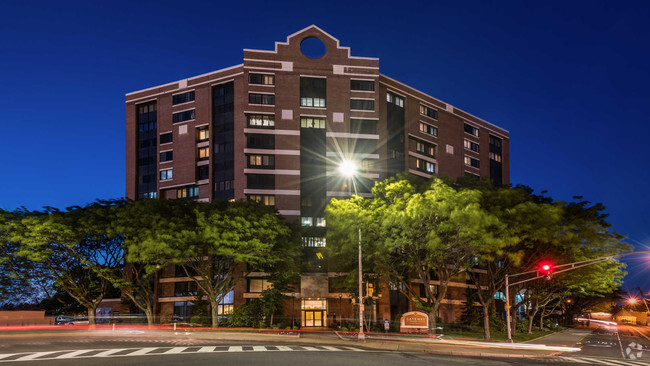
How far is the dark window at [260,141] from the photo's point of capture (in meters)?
83.6

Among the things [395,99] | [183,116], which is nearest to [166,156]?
[183,116]

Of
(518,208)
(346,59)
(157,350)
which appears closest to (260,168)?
(346,59)

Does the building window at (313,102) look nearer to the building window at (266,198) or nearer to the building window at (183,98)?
the building window at (266,198)

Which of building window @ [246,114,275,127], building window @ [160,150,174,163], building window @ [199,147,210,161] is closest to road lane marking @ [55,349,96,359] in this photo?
building window @ [246,114,275,127]

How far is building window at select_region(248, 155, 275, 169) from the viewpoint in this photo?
83.2m

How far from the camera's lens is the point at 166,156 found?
92875 millimetres

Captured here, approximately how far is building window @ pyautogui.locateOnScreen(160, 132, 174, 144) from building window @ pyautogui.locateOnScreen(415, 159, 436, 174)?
40.9 m

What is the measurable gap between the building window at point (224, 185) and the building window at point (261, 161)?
15.9 ft

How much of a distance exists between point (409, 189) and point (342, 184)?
107 ft

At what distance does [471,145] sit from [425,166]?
674 inches

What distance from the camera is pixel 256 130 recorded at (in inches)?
3287

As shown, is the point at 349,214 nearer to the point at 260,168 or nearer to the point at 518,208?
the point at 518,208

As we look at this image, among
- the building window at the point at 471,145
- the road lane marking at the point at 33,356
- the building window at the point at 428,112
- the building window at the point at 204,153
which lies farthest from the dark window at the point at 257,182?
the road lane marking at the point at 33,356

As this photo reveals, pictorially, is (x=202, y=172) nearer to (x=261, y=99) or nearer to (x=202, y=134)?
(x=202, y=134)
